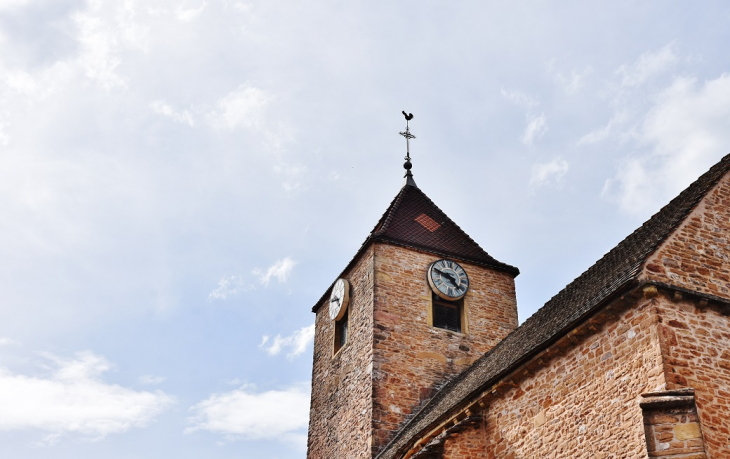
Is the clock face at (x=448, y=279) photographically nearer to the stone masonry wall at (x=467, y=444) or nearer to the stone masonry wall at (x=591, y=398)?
the stone masonry wall at (x=467, y=444)

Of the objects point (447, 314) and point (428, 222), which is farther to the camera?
point (428, 222)

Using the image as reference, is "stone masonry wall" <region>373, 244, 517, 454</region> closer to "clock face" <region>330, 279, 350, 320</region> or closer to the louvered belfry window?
the louvered belfry window

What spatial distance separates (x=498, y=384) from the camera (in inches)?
451

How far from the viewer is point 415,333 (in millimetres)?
18344

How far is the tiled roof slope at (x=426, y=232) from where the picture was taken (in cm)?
2005

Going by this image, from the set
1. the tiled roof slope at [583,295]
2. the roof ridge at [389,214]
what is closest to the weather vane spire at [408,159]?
the roof ridge at [389,214]

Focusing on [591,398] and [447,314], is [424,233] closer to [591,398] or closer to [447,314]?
[447,314]

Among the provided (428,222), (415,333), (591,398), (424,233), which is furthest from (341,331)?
(591,398)

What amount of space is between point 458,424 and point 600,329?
3.15 metres

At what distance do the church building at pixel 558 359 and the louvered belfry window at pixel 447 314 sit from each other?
3 centimetres

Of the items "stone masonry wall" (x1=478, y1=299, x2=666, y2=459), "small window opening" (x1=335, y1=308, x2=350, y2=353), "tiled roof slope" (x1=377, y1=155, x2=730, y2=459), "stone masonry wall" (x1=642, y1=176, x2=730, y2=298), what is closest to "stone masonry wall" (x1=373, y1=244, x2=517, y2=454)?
"tiled roof slope" (x1=377, y1=155, x2=730, y2=459)

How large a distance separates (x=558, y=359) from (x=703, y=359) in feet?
6.71

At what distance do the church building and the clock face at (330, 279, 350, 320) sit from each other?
49 cm

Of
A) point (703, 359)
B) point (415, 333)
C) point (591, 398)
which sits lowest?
point (591, 398)
